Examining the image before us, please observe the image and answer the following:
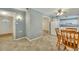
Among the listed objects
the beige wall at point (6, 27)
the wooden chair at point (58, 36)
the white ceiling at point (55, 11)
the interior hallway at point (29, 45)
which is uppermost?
the white ceiling at point (55, 11)

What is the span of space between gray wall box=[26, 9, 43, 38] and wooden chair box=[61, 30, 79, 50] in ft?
1.76

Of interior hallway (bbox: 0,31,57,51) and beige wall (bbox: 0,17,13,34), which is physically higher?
beige wall (bbox: 0,17,13,34)

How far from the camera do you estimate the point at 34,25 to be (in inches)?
86.4

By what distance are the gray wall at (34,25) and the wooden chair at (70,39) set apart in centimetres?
54

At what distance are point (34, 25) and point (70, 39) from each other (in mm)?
840

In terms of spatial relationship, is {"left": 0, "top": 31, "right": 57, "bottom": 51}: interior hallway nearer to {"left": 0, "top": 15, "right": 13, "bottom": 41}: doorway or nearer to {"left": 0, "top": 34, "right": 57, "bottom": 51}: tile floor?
{"left": 0, "top": 34, "right": 57, "bottom": 51}: tile floor

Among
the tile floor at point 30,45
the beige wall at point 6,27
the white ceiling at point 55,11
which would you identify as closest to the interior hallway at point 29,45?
the tile floor at point 30,45

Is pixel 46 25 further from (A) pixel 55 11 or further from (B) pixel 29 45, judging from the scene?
(B) pixel 29 45

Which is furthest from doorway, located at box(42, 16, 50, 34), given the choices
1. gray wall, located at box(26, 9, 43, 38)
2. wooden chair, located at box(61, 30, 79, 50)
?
wooden chair, located at box(61, 30, 79, 50)

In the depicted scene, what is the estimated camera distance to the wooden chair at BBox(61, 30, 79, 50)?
7.06ft

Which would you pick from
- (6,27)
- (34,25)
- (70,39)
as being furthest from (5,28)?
(70,39)

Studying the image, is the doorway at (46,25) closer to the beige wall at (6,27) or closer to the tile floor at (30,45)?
the tile floor at (30,45)

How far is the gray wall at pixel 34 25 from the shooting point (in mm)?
2162
